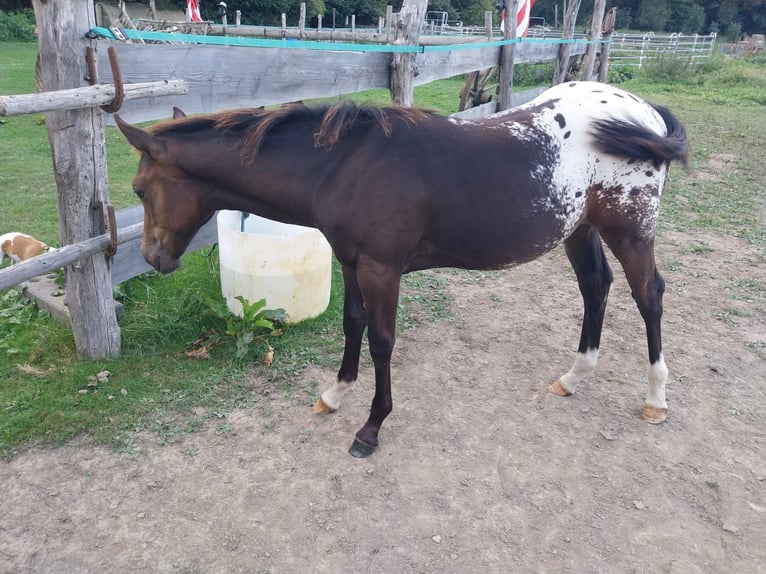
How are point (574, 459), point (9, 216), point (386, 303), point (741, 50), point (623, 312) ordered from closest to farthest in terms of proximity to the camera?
point (386, 303) < point (574, 459) < point (623, 312) < point (9, 216) < point (741, 50)

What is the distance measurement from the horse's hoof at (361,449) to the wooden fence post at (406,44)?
288 cm

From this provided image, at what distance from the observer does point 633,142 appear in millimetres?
2771

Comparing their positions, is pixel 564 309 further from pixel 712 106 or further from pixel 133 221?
pixel 712 106

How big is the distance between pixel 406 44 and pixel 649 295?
9.34 ft

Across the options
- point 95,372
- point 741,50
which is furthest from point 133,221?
point 741,50

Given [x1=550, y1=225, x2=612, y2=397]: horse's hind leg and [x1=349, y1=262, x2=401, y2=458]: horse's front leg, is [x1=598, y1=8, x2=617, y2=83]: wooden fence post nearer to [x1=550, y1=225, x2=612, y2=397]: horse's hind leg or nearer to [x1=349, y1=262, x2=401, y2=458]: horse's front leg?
[x1=550, y1=225, x2=612, y2=397]: horse's hind leg

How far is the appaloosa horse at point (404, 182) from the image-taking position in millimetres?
2506

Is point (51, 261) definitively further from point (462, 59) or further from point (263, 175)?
point (462, 59)

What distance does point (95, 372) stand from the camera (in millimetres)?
3158

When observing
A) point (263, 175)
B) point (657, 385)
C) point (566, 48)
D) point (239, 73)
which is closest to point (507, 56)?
point (566, 48)

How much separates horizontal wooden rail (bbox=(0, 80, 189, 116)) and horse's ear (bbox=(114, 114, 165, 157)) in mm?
340

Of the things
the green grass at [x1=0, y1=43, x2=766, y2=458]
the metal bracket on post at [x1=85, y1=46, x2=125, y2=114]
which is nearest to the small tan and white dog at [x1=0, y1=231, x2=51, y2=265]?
the green grass at [x1=0, y1=43, x2=766, y2=458]

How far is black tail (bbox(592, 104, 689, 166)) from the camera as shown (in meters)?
2.77

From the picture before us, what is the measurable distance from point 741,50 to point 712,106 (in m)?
22.6
